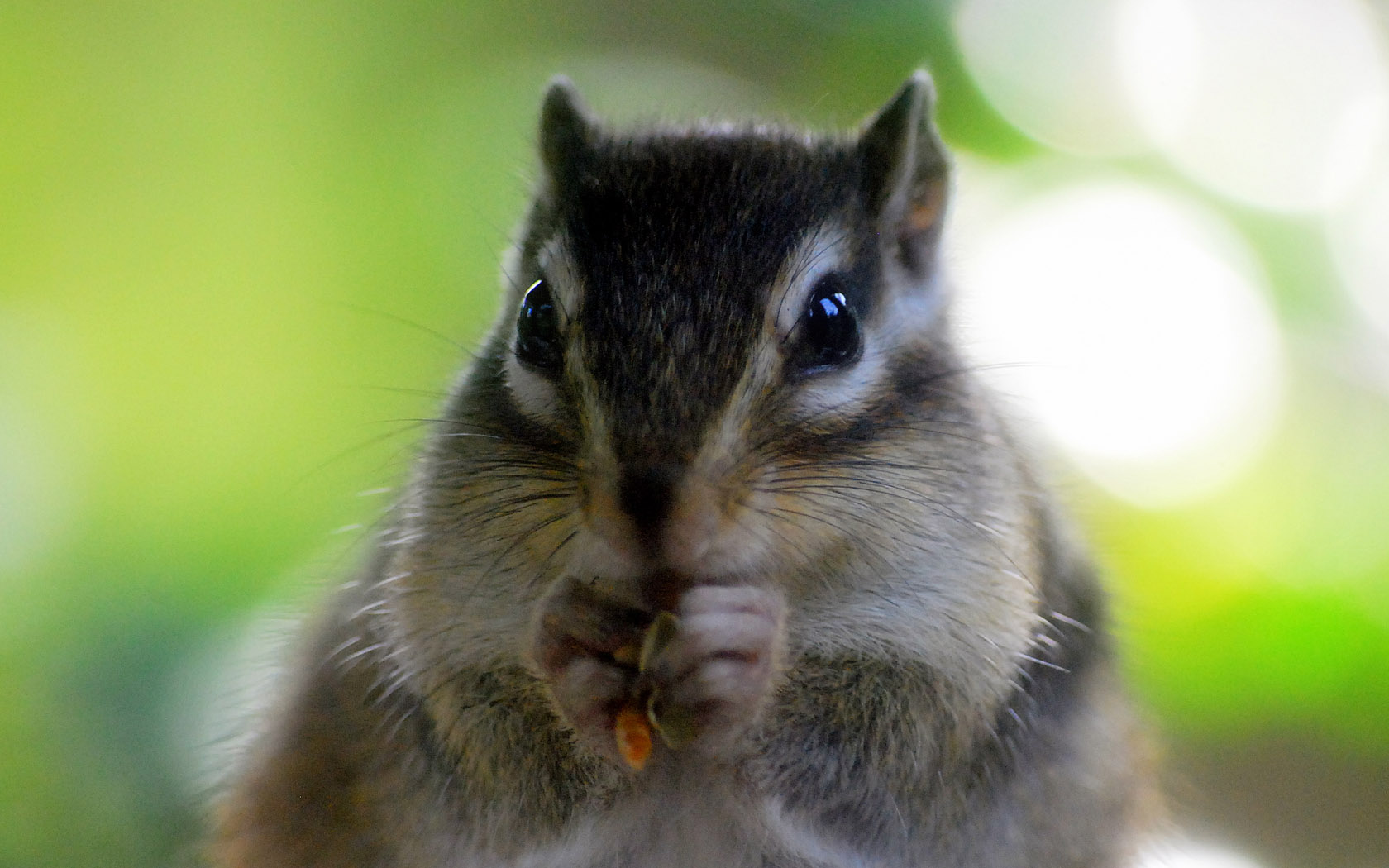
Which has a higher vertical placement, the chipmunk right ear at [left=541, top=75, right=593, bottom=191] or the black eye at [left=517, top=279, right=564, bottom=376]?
the chipmunk right ear at [left=541, top=75, right=593, bottom=191]

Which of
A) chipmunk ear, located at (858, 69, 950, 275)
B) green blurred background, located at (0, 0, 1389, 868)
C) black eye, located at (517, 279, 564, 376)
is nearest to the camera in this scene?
black eye, located at (517, 279, 564, 376)

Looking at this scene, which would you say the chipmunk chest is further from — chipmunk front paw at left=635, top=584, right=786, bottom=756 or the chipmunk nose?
the chipmunk nose

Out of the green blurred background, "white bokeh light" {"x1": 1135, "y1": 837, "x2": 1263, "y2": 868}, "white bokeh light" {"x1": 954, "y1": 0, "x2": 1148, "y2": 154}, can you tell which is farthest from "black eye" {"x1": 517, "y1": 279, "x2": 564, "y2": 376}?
"white bokeh light" {"x1": 954, "y1": 0, "x2": 1148, "y2": 154}

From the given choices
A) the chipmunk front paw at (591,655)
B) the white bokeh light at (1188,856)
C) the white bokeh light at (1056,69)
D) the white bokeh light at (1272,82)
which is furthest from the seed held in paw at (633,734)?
the white bokeh light at (1272,82)

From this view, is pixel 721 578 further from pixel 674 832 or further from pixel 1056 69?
pixel 1056 69

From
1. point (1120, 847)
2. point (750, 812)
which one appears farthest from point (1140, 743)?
point (750, 812)

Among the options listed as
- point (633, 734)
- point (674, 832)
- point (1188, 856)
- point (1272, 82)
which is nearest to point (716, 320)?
point (633, 734)
